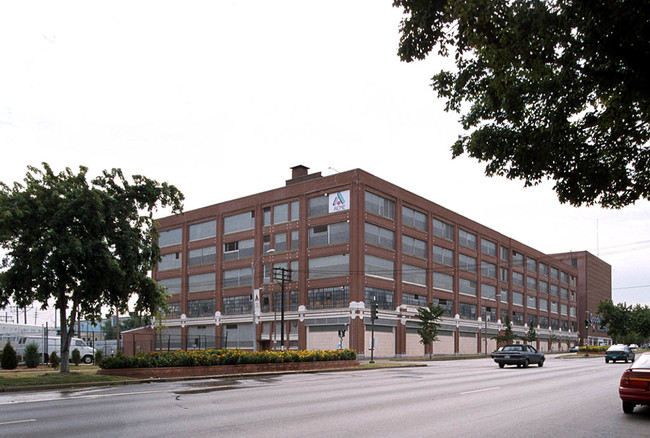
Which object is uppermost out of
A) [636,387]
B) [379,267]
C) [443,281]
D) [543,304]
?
[379,267]

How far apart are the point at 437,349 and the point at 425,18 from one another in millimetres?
60771

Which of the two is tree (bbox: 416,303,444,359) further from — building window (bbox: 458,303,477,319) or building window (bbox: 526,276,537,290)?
building window (bbox: 526,276,537,290)

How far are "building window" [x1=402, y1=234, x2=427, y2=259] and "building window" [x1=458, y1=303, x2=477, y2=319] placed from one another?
1144cm

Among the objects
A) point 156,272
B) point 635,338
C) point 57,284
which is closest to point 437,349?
point 156,272

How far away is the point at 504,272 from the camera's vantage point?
288ft

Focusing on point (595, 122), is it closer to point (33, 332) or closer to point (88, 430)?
point (88, 430)

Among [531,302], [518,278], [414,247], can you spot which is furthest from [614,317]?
[414,247]

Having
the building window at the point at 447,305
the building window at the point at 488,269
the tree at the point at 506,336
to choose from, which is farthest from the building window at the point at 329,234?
the tree at the point at 506,336

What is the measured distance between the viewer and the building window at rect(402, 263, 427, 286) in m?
62.2

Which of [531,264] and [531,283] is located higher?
[531,264]

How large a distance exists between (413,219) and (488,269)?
2281 cm

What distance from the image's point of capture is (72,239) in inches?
915

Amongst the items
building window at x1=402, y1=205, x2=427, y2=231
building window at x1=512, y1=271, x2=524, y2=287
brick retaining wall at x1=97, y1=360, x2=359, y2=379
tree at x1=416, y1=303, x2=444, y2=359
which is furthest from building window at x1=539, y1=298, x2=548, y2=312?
brick retaining wall at x1=97, y1=360, x2=359, y2=379

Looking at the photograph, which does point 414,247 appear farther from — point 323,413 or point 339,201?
point 323,413
